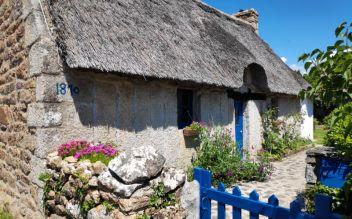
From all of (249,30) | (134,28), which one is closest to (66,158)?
(134,28)

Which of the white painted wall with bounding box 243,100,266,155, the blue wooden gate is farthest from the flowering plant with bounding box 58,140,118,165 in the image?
the white painted wall with bounding box 243,100,266,155

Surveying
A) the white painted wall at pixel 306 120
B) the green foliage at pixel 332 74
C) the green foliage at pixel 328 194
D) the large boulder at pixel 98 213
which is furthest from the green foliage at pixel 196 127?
the white painted wall at pixel 306 120

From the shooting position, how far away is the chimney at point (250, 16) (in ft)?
46.1

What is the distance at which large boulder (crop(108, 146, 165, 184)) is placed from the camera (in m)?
2.88

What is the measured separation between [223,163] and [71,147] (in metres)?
3.36

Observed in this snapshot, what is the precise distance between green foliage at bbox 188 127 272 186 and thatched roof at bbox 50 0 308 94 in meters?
1.29

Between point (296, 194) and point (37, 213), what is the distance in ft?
14.1

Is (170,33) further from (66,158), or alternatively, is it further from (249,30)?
(249,30)

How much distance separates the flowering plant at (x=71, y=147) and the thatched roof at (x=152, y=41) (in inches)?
42.2

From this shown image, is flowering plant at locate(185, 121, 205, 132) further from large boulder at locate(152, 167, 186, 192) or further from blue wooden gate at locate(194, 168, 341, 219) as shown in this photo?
blue wooden gate at locate(194, 168, 341, 219)

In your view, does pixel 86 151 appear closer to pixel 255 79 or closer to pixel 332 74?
pixel 332 74

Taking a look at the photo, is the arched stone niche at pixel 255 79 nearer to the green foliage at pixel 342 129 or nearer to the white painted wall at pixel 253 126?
the white painted wall at pixel 253 126

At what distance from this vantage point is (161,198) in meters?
3.03

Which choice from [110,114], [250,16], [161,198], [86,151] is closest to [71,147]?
[86,151]
